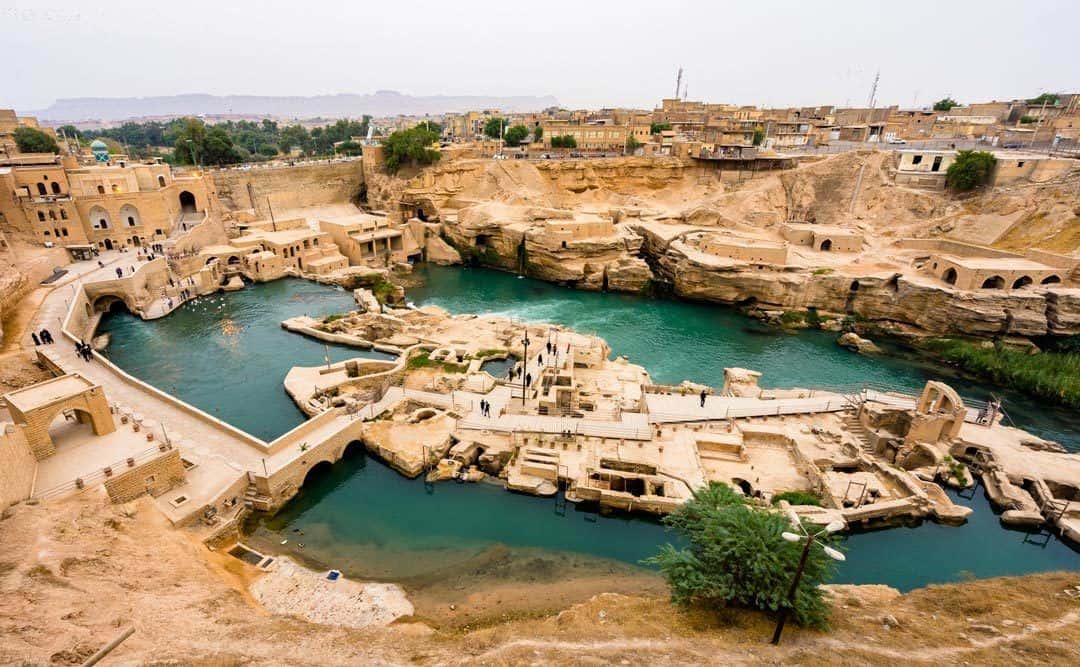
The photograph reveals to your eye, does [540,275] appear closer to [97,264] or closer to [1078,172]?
[97,264]

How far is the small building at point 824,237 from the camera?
47031 millimetres

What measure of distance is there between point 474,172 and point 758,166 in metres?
33.0

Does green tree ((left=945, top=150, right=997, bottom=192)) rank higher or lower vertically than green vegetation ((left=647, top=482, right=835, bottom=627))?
higher

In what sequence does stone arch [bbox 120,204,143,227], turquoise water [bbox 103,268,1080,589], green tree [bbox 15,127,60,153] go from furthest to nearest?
green tree [bbox 15,127,60,153]
stone arch [bbox 120,204,143,227]
turquoise water [bbox 103,268,1080,589]

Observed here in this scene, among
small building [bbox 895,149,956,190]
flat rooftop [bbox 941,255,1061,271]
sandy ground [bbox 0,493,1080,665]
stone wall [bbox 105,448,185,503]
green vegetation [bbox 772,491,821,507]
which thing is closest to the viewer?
sandy ground [bbox 0,493,1080,665]

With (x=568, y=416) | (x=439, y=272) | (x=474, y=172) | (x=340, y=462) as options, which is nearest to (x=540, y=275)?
(x=439, y=272)

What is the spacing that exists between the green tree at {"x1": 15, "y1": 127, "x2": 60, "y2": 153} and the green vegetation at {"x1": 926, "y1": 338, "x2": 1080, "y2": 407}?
8727 cm

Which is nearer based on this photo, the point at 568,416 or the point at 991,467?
the point at 991,467

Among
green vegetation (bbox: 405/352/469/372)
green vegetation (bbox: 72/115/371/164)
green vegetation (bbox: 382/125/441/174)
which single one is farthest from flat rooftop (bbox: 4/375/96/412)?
green vegetation (bbox: 72/115/371/164)

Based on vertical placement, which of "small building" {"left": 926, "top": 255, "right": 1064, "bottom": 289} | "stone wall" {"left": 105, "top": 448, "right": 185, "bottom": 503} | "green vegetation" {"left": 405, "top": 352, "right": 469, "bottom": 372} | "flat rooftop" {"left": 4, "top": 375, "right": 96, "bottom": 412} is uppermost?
"small building" {"left": 926, "top": 255, "right": 1064, "bottom": 289}

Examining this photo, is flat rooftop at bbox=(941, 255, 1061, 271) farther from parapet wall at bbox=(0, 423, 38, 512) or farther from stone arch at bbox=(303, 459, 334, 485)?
parapet wall at bbox=(0, 423, 38, 512)

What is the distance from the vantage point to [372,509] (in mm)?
20672

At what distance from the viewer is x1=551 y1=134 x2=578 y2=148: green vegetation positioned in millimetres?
70750

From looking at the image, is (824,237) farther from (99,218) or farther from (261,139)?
(261,139)
